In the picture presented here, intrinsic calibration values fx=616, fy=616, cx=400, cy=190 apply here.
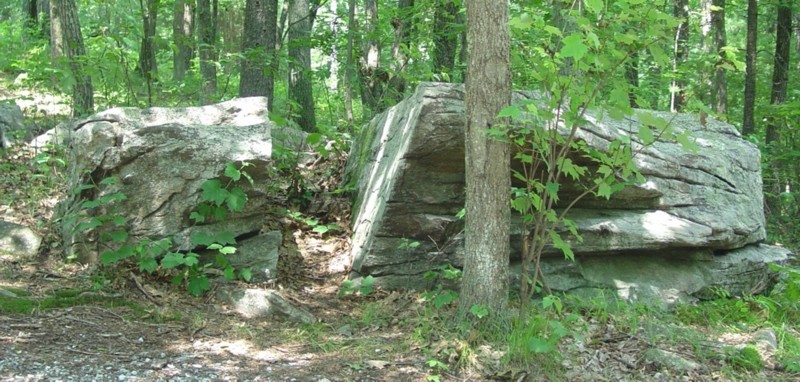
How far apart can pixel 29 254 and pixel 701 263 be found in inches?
261

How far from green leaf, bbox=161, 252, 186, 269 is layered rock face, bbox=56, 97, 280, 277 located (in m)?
0.37

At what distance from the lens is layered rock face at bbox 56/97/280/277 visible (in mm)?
5598

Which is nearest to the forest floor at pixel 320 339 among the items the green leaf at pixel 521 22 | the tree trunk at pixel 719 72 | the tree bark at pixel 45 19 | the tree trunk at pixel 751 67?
the green leaf at pixel 521 22

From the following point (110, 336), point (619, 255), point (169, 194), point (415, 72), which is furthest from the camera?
point (415, 72)

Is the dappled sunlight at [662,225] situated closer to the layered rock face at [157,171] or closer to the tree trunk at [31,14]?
the layered rock face at [157,171]

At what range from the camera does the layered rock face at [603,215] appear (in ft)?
18.7

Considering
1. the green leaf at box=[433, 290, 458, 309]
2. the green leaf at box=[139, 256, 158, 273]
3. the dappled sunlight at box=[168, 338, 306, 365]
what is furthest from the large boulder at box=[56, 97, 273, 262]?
the green leaf at box=[433, 290, 458, 309]

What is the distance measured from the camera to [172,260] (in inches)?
203

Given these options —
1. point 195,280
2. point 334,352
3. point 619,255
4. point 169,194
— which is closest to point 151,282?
point 195,280

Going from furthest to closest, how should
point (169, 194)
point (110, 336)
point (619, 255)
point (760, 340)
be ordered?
1. point (619, 255)
2. point (169, 194)
3. point (760, 340)
4. point (110, 336)

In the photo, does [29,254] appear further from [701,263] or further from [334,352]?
[701,263]

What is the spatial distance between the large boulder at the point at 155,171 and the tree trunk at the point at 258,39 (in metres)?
2.23

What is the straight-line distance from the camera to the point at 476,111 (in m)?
4.57

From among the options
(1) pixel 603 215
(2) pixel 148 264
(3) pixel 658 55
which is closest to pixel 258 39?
(2) pixel 148 264
